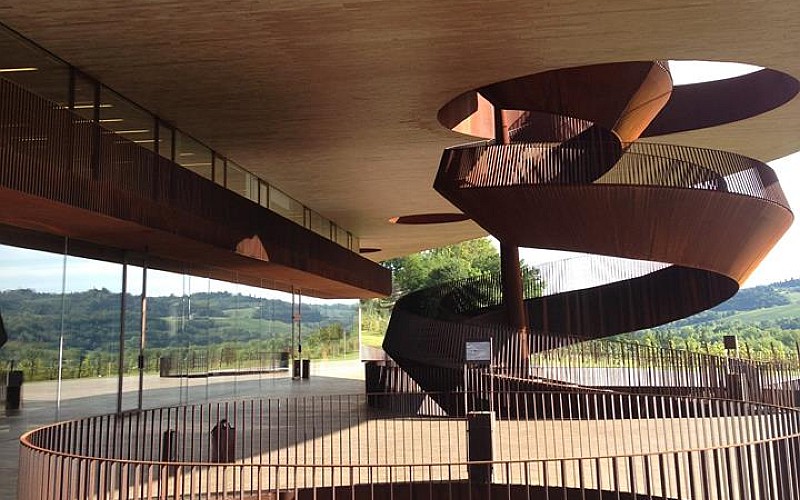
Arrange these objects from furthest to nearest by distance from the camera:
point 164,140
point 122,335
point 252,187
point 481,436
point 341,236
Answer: point 341,236 → point 252,187 → point 122,335 → point 164,140 → point 481,436

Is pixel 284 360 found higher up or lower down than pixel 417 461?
higher up

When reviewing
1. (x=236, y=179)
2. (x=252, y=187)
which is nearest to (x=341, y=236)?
(x=252, y=187)

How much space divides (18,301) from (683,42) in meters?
12.8

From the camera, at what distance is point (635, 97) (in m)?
Result: 16.9

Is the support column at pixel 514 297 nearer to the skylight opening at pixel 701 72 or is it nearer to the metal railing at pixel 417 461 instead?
the metal railing at pixel 417 461

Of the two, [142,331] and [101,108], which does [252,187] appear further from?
[101,108]

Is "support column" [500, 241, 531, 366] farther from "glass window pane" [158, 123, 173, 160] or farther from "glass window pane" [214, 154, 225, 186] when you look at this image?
"glass window pane" [158, 123, 173, 160]

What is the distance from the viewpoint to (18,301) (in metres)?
14.0

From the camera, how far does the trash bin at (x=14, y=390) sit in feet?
45.1

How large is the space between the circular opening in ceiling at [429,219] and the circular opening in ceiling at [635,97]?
11.4 metres

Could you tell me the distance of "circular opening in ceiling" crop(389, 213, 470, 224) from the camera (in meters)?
31.0

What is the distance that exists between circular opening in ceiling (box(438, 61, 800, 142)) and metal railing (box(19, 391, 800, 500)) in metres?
6.64

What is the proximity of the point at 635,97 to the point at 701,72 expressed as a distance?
3.75 meters

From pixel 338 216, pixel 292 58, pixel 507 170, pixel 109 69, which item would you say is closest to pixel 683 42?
pixel 507 170
